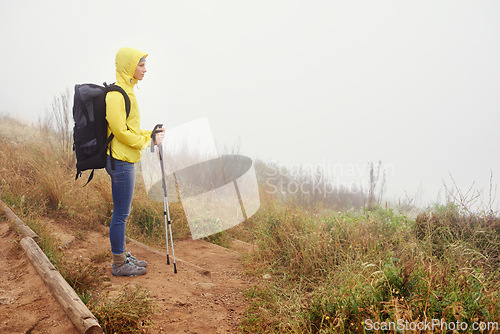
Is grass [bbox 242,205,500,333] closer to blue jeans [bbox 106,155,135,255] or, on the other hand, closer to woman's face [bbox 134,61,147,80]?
blue jeans [bbox 106,155,135,255]

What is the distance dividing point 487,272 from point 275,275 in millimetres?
2390

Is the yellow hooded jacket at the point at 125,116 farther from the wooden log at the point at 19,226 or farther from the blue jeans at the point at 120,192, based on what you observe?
the wooden log at the point at 19,226

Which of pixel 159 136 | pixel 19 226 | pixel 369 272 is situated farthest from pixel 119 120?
pixel 369 272

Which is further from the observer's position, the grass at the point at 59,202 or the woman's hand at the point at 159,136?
the woman's hand at the point at 159,136

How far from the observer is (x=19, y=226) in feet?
13.3

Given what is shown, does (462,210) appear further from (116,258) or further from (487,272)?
(116,258)

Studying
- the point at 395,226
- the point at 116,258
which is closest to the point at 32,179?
the point at 116,258

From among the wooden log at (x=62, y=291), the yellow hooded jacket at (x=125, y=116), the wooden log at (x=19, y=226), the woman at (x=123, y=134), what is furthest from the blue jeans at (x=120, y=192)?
the wooden log at (x=19, y=226)

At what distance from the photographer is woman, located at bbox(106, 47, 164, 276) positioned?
3.25 m

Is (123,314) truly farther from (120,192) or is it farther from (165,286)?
(120,192)

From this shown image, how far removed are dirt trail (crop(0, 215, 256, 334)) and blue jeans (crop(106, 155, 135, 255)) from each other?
52 centimetres

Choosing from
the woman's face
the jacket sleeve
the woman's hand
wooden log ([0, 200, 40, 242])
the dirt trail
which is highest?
the woman's face

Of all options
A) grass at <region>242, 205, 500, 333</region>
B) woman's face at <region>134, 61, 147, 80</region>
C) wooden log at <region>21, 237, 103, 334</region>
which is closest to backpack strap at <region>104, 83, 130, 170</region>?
woman's face at <region>134, 61, 147, 80</region>

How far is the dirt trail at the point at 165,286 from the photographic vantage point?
2.71 m
